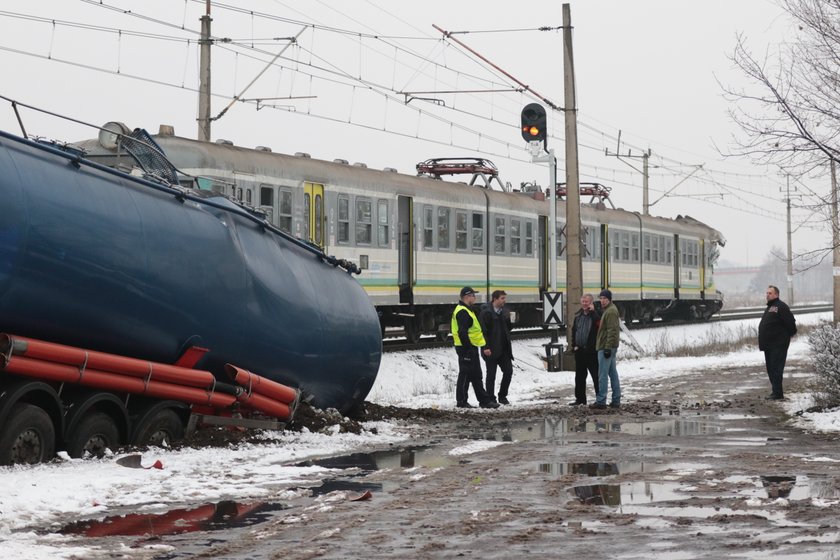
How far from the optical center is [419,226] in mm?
27094

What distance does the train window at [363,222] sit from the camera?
24.8m

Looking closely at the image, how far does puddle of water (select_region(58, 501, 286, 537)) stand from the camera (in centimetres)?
789

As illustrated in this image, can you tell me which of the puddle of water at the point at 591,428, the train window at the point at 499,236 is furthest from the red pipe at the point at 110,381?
the train window at the point at 499,236

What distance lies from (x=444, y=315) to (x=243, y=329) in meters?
16.5

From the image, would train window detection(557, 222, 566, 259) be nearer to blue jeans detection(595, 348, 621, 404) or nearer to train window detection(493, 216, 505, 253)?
train window detection(493, 216, 505, 253)

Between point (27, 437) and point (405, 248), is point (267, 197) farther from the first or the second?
point (27, 437)

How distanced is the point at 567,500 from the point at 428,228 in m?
18.5

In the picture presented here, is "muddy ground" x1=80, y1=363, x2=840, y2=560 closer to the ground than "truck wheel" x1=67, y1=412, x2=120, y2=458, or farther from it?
closer to the ground

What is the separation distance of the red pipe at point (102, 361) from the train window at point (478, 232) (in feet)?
58.7

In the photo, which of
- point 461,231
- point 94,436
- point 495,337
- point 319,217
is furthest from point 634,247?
point 94,436

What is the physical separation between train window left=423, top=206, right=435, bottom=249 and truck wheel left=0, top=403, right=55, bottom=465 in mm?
17350

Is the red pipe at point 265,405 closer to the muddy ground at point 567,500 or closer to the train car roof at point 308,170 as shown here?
the muddy ground at point 567,500

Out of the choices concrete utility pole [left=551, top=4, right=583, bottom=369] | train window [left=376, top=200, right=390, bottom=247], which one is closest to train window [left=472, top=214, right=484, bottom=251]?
train window [left=376, top=200, right=390, bottom=247]

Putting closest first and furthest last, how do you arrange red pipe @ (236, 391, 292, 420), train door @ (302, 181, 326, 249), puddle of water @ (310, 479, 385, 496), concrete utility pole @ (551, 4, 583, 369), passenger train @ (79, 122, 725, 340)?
puddle of water @ (310, 479, 385, 496) < red pipe @ (236, 391, 292, 420) < passenger train @ (79, 122, 725, 340) < train door @ (302, 181, 326, 249) < concrete utility pole @ (551, 4, 583, 369)
